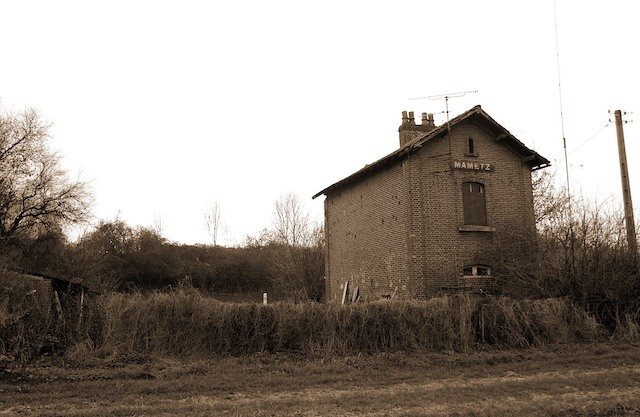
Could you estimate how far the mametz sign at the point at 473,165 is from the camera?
64.6 feet

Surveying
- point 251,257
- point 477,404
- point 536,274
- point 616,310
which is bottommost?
Answer: point 477,404

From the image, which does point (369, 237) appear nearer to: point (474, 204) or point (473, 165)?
point (474, 204)

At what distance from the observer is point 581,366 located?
455 inches

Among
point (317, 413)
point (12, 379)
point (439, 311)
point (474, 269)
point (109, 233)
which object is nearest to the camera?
point (317, 413)

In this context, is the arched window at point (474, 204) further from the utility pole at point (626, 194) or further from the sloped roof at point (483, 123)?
the utility pole at point (626, 194)

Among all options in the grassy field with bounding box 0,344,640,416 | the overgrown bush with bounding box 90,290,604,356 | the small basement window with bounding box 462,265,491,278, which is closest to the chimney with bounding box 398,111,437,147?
the small basement window with bounding box 462,265,491,278

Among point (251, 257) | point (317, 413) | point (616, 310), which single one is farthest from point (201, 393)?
point (251, 257)

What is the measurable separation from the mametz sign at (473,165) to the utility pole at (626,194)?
14.5 ft

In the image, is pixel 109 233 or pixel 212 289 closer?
pixel 109 233

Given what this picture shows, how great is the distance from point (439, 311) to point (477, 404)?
5261 mm

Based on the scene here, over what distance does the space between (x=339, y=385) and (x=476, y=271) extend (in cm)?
1069

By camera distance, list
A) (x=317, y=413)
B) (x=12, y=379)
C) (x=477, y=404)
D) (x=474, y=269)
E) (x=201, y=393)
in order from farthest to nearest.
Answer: (x=474, y=269), (x=12, y=379), (x=201, y=393), (x=477, y=404), (x=317, y=413)

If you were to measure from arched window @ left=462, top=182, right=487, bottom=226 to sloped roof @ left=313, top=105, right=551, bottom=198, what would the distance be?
2163 millimetres

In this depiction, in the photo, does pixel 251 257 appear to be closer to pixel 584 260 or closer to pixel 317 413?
pixel 584 260
